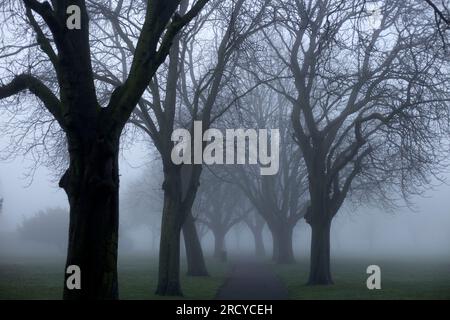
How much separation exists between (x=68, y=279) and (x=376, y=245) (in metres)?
126

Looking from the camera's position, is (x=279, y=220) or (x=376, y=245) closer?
(x=279, y=220)

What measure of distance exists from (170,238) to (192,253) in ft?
38.7

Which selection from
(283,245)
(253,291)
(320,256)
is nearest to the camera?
(253,291)

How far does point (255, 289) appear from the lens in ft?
65.8

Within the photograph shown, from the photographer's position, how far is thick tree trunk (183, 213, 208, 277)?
95.9 feet

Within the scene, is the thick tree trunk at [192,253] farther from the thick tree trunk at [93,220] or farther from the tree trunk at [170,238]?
the thick tree trunk at [93,220]

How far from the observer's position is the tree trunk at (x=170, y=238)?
18.3 metres

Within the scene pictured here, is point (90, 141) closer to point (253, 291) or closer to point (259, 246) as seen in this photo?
point (253, 291)

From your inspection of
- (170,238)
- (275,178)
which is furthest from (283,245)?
(170,238)

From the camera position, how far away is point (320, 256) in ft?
72.5

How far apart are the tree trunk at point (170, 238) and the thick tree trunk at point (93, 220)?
370 inches

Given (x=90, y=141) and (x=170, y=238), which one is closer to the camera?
(x=90, y=141)
